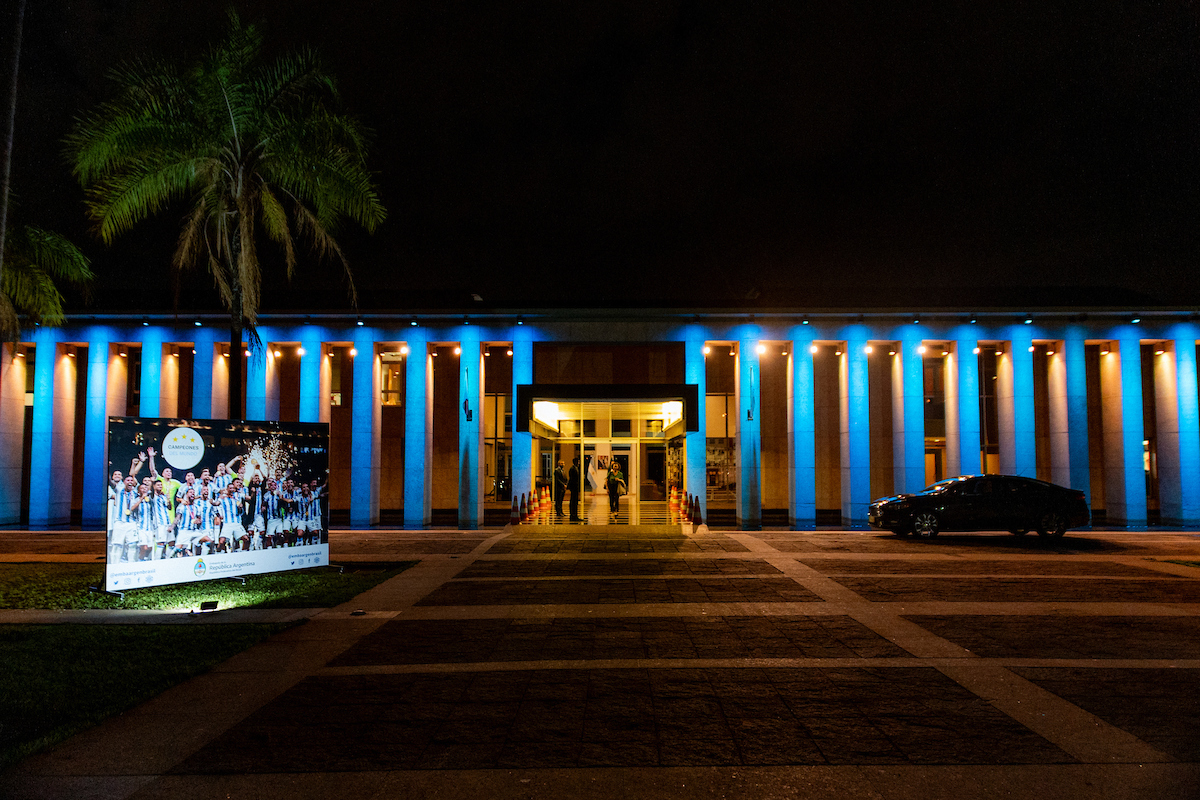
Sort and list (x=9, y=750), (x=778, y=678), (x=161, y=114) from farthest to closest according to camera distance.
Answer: (x=161, y=114) → (x=778, y=678) → (x=9, y=750)

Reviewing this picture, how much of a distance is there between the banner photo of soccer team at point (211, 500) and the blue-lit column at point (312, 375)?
30.4ft

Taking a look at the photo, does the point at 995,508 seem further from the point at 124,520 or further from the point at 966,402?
the point at 124,520

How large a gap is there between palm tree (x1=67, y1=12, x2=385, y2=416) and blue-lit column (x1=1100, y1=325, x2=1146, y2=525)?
22375 mm

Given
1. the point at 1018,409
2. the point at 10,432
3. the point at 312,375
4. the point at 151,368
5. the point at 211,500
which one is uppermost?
→ the point at 151,368

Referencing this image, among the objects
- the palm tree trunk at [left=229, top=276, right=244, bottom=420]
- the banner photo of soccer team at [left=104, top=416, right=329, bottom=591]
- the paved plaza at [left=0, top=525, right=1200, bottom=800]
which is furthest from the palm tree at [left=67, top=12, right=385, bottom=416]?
the paved plaza at [left=0, top=525, right=1200, bottom=800]

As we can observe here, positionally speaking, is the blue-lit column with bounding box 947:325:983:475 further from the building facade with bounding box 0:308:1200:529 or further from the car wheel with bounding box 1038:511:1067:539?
the car wheel with bounding box 1038:511:1067:539

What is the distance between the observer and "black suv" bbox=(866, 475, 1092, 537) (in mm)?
18250

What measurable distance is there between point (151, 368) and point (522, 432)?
1173 cm

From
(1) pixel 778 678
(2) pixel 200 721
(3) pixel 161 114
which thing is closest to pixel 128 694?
(2) pixel 200 721

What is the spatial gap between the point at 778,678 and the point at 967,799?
8.23ft

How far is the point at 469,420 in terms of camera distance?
22.7m

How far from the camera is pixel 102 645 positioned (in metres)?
7.90

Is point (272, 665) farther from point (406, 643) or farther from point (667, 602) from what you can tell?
point (667, 602)

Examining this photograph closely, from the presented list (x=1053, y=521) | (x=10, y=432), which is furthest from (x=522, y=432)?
(x=10, y=432)
